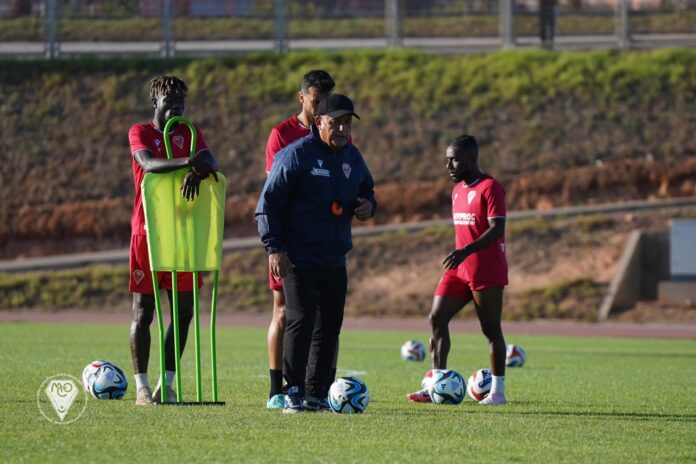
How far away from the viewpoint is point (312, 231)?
9562 mm

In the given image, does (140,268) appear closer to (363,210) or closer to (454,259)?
(363,210)

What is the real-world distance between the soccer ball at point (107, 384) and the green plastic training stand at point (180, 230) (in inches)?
29.0

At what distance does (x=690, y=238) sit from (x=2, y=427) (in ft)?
72.5

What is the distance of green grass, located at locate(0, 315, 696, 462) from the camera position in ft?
24.6

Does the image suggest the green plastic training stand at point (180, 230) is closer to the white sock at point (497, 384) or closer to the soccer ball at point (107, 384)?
the soccer ball at point (107, 384)

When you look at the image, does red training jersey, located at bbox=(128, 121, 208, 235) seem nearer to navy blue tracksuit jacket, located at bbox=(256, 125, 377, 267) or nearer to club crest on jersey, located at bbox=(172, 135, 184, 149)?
club crest on jersey, located at bbox=(172, 135, 184, 149)

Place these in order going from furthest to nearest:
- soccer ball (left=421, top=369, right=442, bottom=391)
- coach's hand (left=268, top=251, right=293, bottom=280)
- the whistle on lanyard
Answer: soccer ball (left=421, top=369, right=442, bottom=391)
the whistle on lanyard
coach's hand (left=268, top=251, right=293, bottom=280)

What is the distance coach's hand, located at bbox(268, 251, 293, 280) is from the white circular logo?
1.70 meters

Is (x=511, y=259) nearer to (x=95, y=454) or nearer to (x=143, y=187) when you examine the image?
(x=143, y=187)

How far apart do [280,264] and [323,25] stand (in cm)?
3316

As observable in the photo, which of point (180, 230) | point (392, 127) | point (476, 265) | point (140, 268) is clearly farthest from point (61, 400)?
point (392, 127)

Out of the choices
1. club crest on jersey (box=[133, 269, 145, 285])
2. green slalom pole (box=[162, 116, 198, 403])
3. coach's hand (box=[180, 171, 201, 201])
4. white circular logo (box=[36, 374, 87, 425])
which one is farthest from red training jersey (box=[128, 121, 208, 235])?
white circular logo (box=[36, 374, 87, 425])

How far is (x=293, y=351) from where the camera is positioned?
9.48 metres

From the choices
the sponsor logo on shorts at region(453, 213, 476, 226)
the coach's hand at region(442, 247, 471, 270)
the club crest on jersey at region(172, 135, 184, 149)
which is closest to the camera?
the club crest on jersey at region(172, 135, 184, 149)
